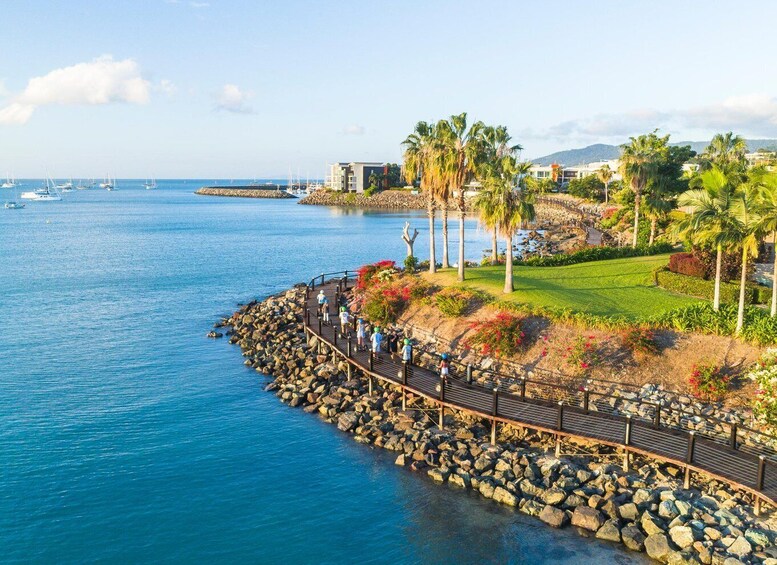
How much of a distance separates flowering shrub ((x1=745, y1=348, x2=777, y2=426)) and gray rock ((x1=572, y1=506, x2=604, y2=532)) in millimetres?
8037

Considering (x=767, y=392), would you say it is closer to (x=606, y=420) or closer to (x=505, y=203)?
(x=606, y=420)

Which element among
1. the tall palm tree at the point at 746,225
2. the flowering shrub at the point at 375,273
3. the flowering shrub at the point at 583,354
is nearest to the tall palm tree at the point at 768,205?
the tall palm tree at the point at 746,225

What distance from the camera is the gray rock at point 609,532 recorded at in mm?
20031

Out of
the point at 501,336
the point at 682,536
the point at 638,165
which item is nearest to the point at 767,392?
the point at 682,536

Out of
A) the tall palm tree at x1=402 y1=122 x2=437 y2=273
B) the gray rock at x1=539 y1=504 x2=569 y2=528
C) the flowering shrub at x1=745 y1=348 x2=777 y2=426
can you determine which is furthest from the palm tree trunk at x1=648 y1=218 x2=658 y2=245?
the gray rock at x1=539 y1=504 x2=569 y2=528

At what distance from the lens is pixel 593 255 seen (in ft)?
166

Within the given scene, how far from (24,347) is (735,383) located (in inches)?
1676

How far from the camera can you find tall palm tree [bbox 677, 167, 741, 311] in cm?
2930

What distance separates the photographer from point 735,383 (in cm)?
2744

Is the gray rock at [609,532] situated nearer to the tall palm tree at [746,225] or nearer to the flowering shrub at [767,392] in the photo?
the flowering shrub at [767,392]

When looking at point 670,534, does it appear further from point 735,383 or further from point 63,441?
point 63,441

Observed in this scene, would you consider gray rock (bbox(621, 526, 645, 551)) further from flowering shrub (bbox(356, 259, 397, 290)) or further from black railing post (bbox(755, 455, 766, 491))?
flowering shrub (bbox(356, 259, 397, 290))

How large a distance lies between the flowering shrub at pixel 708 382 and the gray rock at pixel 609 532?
31.8 feet

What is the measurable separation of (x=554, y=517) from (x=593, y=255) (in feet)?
109
